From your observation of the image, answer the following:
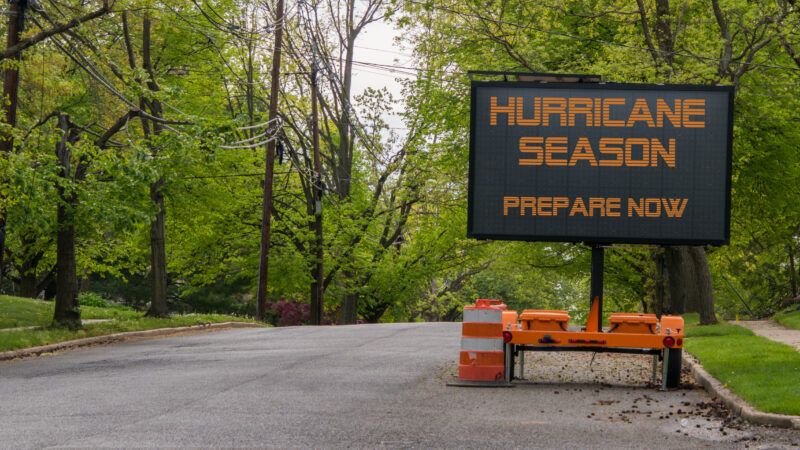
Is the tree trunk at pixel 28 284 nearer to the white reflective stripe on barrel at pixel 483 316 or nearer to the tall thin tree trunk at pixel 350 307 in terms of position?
the tall thin tree trunk at pixel 350 307

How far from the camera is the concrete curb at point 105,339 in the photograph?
1881 cm

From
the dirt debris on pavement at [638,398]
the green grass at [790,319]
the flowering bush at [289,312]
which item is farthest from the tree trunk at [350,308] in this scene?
the dirt debris on pavement at [638,398]

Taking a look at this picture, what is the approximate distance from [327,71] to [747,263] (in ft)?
61.4

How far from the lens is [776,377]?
42.8 feet

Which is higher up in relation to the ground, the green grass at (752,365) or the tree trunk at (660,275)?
the tree trunk at (660,275)

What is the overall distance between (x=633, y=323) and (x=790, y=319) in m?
13.8

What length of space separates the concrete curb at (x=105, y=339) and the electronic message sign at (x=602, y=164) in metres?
9.17

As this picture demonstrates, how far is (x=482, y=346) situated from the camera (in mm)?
14125

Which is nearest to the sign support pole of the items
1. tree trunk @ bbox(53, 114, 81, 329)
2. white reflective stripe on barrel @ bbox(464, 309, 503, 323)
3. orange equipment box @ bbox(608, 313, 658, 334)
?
orange equipment box @ bbox(608, 313, 658, 334)

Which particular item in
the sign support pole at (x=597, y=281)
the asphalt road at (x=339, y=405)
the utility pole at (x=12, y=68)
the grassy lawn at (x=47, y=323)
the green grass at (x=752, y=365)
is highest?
the utility pole at (x=12, y=68)

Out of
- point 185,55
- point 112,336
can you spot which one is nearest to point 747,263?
point 185,55

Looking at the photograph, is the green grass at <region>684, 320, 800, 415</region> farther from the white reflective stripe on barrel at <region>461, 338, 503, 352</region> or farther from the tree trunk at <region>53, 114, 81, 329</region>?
the tree trunk at <region>53, 114, 81, 329</region>

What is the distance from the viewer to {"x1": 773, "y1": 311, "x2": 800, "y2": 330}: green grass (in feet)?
82.0

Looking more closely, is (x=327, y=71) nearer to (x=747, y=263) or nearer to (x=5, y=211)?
(x=747, y=263)
